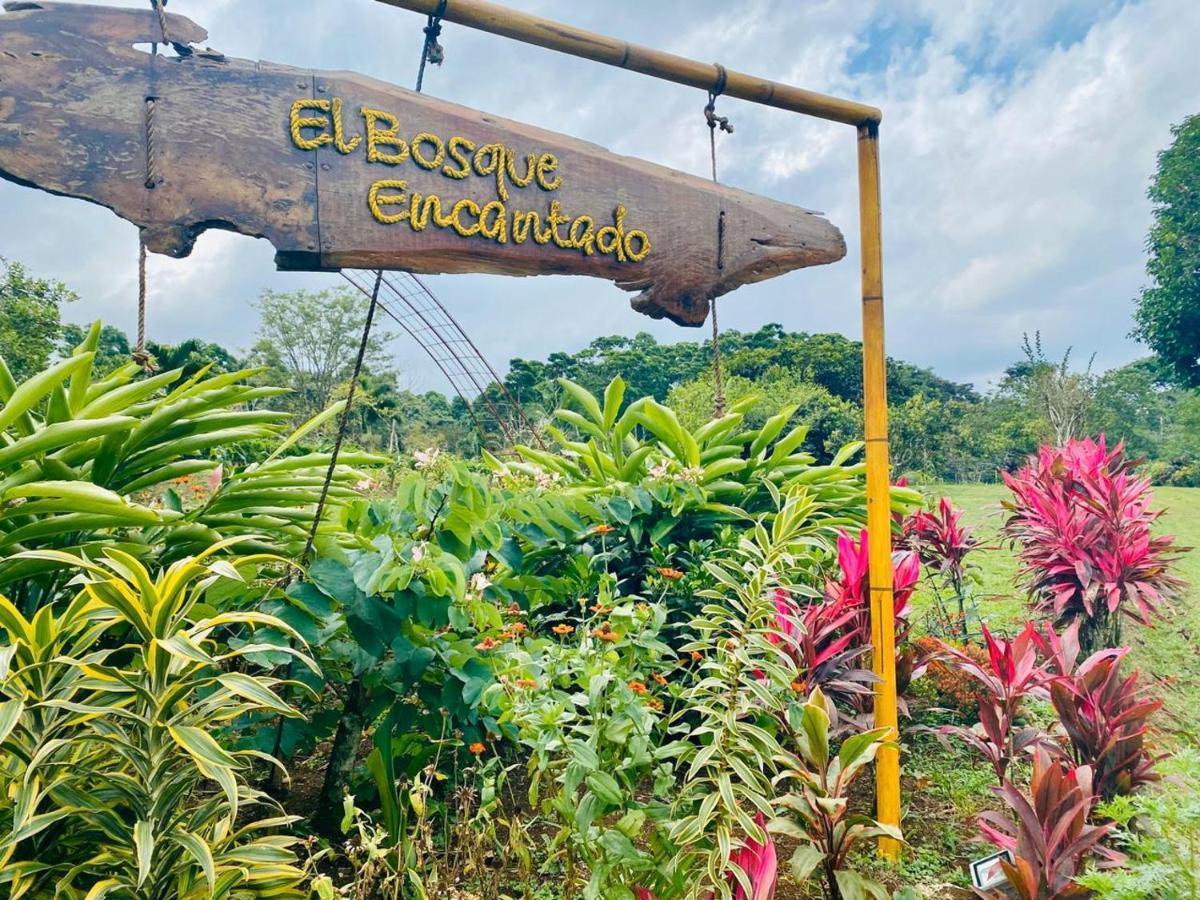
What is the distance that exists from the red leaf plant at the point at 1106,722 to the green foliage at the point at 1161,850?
14cm

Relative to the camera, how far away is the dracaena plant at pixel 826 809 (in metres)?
1.54

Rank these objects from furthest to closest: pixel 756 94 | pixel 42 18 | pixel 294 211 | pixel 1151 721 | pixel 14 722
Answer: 1. pixel 1151 721
2. pixel 756 94
3. pixel 294 211
4. pixel 42 18
5. pixel 14 722

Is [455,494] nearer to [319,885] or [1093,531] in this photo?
[319,885]

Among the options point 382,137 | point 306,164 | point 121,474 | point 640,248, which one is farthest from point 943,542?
point 121,474

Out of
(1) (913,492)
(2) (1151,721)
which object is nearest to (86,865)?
(1) (913,492)

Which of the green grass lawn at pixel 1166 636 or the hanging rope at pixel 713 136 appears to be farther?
the green grass lawn at pixel 1166 636

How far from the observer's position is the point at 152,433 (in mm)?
1856

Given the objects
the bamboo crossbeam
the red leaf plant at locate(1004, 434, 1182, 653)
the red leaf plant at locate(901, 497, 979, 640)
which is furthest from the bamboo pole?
the red leaf plant at locate(1004, 434, 1182, 653)

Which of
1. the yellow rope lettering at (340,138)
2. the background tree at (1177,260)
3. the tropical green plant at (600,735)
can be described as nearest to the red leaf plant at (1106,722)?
the tropical green plant at (600,735)

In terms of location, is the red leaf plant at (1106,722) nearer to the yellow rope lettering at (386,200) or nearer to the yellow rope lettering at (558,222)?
the yellow rope lettering at (558,222)

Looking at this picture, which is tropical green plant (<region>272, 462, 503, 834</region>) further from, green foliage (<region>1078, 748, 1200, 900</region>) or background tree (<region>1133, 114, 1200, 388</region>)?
background tree (<region>1133, 114, 1200, 388</region>)

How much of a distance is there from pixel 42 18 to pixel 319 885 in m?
1.87

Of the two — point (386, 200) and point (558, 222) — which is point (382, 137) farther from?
point (558, 222)

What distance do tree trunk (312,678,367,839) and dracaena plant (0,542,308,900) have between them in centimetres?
40
